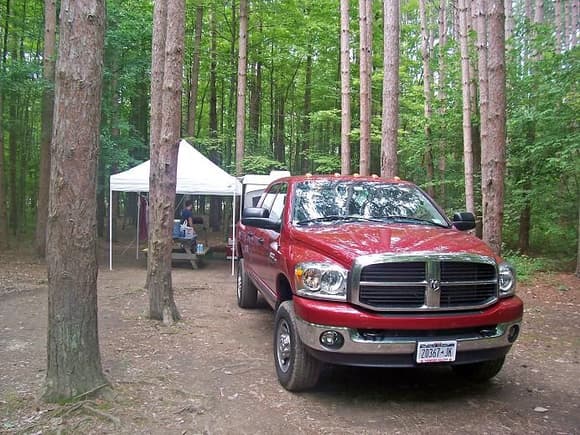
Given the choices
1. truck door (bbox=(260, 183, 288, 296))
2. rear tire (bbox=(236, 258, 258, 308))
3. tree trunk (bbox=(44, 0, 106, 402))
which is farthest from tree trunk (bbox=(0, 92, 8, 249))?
tree trunk (bbox=(44, 0, 106, 402))

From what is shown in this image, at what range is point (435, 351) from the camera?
12.6ft

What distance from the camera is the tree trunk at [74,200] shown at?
3842 millimetres

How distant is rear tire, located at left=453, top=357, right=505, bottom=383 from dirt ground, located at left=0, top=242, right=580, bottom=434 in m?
0.10

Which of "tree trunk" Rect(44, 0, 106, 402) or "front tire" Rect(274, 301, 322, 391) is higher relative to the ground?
"tree trunk" Rect(44, 0, 106, 402)

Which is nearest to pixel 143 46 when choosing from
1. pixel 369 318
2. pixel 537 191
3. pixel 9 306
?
pixel 9 306

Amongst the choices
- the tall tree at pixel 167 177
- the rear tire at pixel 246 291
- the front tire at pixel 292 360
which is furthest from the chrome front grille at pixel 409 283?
the rear tire at pixel 246 291

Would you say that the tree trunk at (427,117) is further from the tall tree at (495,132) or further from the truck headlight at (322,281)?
the truck headlight at (322,281)

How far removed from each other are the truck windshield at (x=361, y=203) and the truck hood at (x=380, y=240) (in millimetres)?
263

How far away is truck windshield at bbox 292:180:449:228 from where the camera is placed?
515 centimetres

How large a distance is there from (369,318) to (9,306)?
22.4 feet

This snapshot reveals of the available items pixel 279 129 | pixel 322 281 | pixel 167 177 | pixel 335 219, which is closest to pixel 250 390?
pixel 322 281

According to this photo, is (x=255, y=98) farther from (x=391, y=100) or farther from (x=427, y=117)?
(x=391, y=100)

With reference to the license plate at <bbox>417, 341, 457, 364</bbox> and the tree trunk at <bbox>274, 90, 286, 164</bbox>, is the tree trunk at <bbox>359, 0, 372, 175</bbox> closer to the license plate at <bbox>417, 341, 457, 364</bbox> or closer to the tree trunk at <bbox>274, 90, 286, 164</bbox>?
the license plate at <bbox>417, 341, 457, 364</bbox>

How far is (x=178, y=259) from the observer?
509 inches
